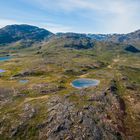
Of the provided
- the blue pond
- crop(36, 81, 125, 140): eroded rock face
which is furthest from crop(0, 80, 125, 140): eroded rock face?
the blue pond

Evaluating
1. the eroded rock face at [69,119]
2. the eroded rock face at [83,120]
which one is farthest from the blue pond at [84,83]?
the eroded rock face at [83,120]

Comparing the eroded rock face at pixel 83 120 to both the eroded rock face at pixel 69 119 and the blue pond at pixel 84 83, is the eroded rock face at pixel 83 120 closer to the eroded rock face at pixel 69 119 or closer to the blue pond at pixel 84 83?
the eroded rock face at pixel 69 119

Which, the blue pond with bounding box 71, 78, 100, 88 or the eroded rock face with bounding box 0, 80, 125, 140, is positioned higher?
the eroded rock face with bounding box 0, 80, 125, 140

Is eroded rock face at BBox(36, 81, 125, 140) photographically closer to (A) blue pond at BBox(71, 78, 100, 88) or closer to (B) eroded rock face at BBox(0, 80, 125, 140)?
(B) eroded rock face at BBox(0, 80, 125, 140)

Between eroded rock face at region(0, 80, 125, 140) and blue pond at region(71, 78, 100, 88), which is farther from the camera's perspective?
blue pond at region(71, 78, 100, 88)

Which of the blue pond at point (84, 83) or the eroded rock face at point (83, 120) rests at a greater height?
the eroded rock face at point (83, 120)

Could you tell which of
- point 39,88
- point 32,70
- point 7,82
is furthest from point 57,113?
point 32,70

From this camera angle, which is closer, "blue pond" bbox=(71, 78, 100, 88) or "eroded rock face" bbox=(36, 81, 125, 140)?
"eroded rock face" bbox=(36, 81, 125, 140)

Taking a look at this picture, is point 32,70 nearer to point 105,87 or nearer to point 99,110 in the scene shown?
point 105,87
